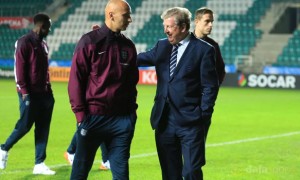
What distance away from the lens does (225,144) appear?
493 inches

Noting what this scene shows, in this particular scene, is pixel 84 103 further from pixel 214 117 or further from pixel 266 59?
pixel 266 59

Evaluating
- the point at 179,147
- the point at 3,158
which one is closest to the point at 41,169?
the point at 3,158

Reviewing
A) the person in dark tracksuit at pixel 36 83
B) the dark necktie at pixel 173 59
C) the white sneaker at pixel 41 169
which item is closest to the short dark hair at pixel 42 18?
the person in dark tracksuit at pixel 36 83

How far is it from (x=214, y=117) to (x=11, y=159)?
25.4 feet

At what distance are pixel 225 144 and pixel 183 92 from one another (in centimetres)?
601

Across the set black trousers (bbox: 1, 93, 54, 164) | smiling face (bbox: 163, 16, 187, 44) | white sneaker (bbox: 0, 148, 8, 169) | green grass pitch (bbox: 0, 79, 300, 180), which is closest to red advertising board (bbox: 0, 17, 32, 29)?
green grass pitch (bbox: 0, 79, 300, 180)

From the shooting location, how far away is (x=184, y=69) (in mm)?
6645

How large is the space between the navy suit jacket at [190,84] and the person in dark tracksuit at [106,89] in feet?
1.29

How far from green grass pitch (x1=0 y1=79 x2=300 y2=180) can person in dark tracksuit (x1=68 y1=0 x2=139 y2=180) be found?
2602mm

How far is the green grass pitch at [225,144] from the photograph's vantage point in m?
9.49

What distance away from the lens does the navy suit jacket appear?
664cm

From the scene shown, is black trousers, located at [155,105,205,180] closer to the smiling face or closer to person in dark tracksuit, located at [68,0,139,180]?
person in dark tracksuit, located at [68,0,139,180]

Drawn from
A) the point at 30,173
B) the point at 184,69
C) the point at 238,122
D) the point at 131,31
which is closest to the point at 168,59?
the point at 184,69

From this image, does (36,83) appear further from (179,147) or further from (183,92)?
(183,92)
